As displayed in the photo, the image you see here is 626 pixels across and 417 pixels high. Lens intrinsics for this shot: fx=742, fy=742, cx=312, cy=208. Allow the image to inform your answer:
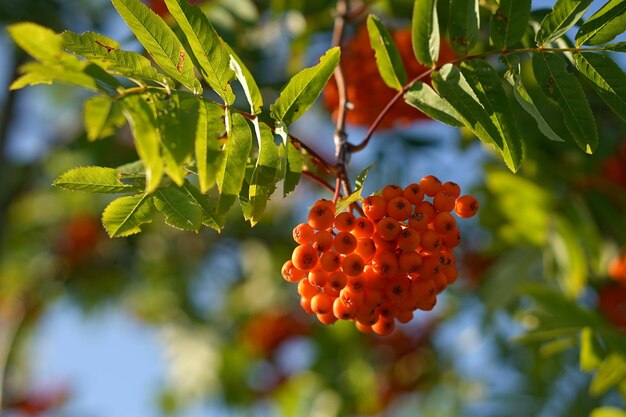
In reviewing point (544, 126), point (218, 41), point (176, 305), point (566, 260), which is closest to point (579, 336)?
point (566, 260)

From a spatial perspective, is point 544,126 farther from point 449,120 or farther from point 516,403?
point 516,403

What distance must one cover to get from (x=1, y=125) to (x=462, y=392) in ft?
10.2

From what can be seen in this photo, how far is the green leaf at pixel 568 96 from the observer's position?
158cm

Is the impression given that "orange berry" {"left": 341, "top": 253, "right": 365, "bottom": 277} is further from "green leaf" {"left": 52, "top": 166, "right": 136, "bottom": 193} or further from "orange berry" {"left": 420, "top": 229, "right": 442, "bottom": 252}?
"green leaf" {"left": 52, "top": 166, "right": 136, "bottom": 193}

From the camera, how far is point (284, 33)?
344 cm

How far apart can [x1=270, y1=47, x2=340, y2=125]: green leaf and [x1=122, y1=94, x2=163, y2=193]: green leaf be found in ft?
1.15

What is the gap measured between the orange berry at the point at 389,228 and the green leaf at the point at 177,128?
428 millimetres

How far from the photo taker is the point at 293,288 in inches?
203

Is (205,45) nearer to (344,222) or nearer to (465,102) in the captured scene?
(344,222)

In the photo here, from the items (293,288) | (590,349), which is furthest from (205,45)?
(293,288)

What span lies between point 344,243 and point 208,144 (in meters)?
0.35

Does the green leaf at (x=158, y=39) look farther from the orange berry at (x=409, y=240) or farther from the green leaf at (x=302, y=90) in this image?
the orange berry at (x=409, y=240)

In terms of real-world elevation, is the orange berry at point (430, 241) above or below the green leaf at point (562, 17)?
below

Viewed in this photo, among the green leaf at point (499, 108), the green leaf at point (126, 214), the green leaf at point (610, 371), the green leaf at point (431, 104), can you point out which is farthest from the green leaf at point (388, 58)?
the green leaf at point (610, 371)
